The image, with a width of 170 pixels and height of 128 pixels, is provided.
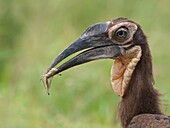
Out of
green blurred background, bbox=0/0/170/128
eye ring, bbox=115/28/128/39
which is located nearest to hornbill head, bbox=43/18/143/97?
eye ring, bbox=115/28/128/39

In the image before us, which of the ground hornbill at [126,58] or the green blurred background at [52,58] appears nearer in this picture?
the ground hornbill at [126,58]

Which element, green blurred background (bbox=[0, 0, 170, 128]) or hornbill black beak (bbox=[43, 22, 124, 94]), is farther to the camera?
green blurred background (bbox=[0, 0, 170, 128])

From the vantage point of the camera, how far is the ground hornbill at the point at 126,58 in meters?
6.36

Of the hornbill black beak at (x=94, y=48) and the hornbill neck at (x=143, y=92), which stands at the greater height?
the hornbill black beak at (x=94, y=48)

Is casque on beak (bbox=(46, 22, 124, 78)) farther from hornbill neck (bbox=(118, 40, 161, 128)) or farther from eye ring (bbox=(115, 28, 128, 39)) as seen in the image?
hornbill neck (bbox=(118, 40, 161, 128))

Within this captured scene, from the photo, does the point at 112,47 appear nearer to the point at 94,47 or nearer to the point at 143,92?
the point at 94,47

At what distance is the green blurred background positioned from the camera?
328 inches

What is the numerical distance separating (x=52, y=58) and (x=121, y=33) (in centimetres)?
314

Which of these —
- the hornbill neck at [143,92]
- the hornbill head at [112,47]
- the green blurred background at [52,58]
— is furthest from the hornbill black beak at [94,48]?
the green blurred background at [52,58]

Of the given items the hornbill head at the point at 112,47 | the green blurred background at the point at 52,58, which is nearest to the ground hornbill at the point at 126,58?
the hornbill head at the point at 112,47

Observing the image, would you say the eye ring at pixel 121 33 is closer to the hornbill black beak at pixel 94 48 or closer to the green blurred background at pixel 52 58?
the hornbill black beak at pixel 94 48

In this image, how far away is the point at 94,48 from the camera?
6.45 meters

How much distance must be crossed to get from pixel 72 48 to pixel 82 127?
6.11 ft

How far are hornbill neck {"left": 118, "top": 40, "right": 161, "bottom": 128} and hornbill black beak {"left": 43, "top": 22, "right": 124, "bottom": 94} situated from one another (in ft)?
0.60
